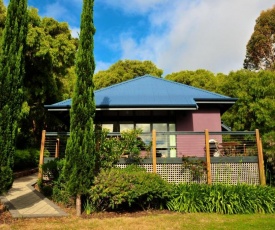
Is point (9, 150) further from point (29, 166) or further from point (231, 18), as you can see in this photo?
point (231, 18)

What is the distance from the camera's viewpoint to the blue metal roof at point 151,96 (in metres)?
13.3

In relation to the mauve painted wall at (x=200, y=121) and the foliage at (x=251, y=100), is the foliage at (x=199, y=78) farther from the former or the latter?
the mauve painted wall at (x=200, y=121)

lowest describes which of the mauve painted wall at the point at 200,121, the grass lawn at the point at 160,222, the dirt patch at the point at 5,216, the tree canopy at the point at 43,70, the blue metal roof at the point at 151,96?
the grass lawn at the point at 160,222

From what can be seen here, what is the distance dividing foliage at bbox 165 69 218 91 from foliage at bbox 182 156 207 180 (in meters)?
25.4

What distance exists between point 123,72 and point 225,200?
32.4 metres

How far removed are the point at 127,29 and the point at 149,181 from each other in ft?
36.8

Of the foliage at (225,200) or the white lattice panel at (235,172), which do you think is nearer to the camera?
the foliage at (225,200)

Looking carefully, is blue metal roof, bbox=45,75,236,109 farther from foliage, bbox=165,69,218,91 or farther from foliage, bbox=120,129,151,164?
foliage, bbox=165,69,218,91

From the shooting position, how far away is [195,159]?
1021 centimetres

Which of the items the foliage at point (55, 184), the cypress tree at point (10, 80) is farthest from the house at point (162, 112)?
the cypress tree at point (10, 80)

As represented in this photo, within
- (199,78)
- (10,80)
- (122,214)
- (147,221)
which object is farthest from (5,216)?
(199,78)

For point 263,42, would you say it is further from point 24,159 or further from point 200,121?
point 24,159

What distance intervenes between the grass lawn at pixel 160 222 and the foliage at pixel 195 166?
230 cm

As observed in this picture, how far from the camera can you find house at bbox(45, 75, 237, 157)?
13.6 meters
